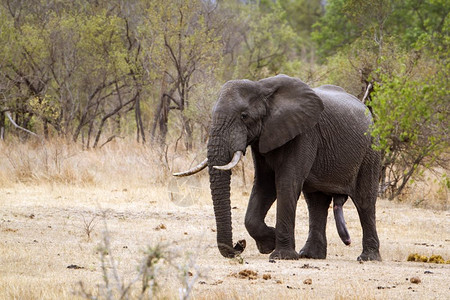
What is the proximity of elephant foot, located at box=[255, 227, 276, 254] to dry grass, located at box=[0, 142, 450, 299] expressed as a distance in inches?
8.6

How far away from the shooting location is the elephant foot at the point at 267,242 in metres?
10.2

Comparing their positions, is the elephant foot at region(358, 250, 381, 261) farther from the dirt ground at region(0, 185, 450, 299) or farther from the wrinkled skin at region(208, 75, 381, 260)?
the dirt ground at region(0, 185, 450, 299)

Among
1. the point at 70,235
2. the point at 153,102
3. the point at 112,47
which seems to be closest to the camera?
the point at 70,235

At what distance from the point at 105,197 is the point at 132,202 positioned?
0.75 meters

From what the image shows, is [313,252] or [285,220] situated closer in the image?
[285,220]

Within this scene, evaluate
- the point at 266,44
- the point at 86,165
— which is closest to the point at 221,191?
the point at 86,165

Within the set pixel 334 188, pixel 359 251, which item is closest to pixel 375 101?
pixel 334 188

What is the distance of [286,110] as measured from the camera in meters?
10.0

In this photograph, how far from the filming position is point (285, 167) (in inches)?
390

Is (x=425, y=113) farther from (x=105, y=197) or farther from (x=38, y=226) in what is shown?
(x=105, y=197)

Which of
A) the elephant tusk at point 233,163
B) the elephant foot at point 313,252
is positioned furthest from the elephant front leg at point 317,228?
the elephant tusk at point 233,163

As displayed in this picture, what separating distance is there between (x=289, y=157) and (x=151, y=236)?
331 centimetres

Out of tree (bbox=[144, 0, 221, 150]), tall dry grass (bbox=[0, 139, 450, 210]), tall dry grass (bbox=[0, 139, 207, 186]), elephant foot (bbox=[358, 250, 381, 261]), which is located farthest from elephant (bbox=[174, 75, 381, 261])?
tree (bbox=[144, 0, 221, 150])

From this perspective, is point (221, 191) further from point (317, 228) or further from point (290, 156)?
point (317, 228)
